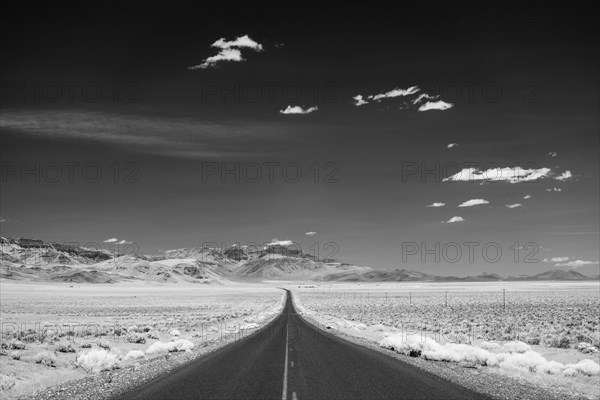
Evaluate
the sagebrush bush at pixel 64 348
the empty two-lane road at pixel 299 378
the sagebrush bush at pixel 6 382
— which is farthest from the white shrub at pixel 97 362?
the sagebrush bush at pixel 64 348

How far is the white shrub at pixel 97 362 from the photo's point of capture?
62.1ft

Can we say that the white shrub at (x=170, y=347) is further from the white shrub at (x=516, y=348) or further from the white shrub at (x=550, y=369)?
the white shrub at (x=550, y=369)

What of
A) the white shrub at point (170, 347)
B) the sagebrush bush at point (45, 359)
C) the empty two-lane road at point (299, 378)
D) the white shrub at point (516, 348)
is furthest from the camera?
the white shrub at point (170, 347)

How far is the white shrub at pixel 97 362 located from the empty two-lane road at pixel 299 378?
10.3 feet

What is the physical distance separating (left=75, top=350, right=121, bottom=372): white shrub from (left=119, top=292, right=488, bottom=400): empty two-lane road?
10.3 ft

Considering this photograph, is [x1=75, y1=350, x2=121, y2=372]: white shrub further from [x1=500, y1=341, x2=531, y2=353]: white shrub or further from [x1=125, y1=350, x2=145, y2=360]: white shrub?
[x1=500, y1=341, x2=531, y2=353]: white shrub

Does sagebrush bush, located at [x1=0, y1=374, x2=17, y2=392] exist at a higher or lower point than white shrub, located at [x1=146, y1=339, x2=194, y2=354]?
higher

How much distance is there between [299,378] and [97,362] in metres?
8.76

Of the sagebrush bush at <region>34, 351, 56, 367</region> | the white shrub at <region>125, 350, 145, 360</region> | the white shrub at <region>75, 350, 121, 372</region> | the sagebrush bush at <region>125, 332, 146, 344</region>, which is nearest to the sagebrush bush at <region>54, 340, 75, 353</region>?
the sagebrush bush at <region>34, 351, 56, 367</region>

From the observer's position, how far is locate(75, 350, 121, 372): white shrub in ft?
62.1

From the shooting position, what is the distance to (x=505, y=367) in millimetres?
19141

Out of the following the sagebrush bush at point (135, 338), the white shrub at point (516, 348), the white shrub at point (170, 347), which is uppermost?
the white shrub at point (516, 348)

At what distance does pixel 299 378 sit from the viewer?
1552 centimetres

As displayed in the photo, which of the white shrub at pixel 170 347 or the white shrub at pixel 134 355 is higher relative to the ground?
the white shrub at pixel 134 355
